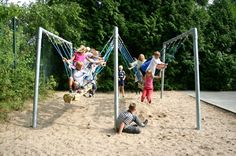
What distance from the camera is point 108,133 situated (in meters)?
8.89

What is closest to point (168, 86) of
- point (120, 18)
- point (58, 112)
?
point (120, 18)

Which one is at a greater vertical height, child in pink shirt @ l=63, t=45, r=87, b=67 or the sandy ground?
child in pink shirt @ l=63, t=45, r=87, b=67

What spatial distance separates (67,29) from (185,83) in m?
6.03

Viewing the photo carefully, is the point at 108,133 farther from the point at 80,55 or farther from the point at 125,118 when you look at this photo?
the point at 80,55

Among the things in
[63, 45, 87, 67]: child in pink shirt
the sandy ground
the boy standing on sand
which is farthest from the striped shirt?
[63, 45, 87, 67]: child in pink shirt

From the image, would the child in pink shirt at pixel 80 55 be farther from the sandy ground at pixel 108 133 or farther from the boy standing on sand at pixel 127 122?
the boy standing on sand at pixel 127 122

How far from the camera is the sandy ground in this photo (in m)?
7.60

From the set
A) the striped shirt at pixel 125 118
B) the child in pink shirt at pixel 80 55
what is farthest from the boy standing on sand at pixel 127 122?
the child in pink shirt at pixel 80 55

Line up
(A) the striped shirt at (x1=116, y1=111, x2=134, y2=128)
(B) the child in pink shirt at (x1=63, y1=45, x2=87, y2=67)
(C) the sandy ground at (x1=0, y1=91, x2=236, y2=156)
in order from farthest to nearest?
(B) the child in pink shirt at (x1=63, y1=45, x2=87, y2=67), (A) the striped shirt at (x1=116, y1=111, x2=134, y2=128), (C) the sandy ground at (x1=0, y1=91, x2=236, y2=156)

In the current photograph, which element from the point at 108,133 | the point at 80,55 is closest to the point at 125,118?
the point at 108,133

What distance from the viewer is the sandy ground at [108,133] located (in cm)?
760

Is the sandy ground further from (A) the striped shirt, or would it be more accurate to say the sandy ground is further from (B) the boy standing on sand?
(A) the striped shirt

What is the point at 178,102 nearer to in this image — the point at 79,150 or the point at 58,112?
the point at 58,112

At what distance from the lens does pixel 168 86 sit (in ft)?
61.5
